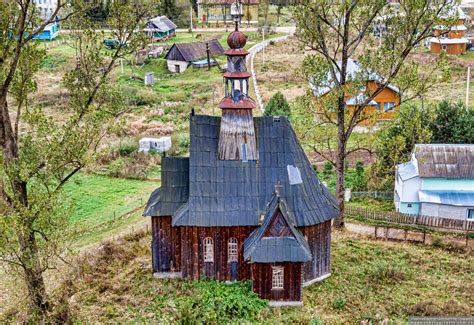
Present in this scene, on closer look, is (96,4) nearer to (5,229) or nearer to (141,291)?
(5,229)

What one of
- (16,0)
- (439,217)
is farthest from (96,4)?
(439,217)

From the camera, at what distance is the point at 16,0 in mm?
14883

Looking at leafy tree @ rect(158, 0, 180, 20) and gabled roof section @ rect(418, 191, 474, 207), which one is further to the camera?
leafy tree @ rect(158, 0, 180, 20)

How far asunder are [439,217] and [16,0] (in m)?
24.1

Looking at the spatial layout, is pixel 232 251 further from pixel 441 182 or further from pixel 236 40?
pixel 441 182

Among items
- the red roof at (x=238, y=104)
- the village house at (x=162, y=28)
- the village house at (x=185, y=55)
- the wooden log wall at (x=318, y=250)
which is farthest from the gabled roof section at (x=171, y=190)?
the village house at (x=162, y=28)

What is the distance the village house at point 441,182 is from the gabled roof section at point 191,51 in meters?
38.7

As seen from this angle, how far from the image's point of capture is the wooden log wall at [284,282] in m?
19.6

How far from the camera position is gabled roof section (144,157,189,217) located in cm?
2119

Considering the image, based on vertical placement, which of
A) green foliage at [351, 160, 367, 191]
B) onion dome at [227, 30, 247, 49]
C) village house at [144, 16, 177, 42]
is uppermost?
village house at [144, 16, 177, 42]

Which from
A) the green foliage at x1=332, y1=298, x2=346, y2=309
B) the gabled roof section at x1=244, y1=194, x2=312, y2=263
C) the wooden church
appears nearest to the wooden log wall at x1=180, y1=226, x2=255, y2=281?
the wooden church

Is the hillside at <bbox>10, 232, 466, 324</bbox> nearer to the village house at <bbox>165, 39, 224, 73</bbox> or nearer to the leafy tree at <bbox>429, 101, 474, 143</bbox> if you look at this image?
the leafy tree at <bbox>429, 101, 474, 143</bbox>

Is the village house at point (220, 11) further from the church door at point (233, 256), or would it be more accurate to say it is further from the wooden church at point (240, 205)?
the church door at point (233, 256)

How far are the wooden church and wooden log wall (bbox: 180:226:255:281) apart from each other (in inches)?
1.6
